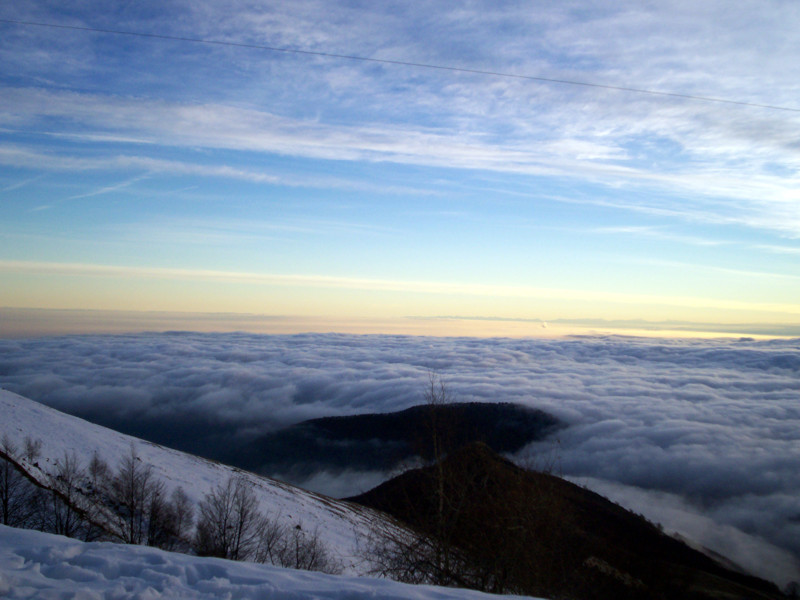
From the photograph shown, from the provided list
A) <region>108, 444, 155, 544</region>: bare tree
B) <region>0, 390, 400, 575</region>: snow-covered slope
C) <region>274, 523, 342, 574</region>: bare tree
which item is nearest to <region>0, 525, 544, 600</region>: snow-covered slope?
<region>274, 523, 342, 574</region>: bare tree

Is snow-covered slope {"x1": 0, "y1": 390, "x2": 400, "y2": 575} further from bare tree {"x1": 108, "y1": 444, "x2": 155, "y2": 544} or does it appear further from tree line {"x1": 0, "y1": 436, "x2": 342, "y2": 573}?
bare tree {"x1": 108, "y1": 444, "x2": 155, "y2": 544}

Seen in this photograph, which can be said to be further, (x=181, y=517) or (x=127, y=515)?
(x=181, y=517)

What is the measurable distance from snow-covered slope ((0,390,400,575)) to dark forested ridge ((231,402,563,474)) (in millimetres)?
79601

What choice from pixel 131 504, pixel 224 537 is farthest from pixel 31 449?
pixel 224 537

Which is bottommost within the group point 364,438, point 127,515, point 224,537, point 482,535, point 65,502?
point 364,438

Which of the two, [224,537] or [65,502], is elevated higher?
[65,502]

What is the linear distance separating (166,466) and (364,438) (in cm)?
11466

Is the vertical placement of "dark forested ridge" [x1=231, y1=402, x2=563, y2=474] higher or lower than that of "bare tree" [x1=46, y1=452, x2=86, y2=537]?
lower

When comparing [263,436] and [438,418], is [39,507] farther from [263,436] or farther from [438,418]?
[263,436]

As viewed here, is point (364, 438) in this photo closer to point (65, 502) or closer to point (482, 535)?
point (65, 502)

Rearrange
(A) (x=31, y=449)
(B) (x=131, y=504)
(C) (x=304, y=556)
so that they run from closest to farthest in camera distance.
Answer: (C) (x=304, y=556), (B) (x=131, y=504), (A) (x=31, y=449)

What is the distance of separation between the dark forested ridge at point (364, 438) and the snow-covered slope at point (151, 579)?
140m

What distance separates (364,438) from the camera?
169 meters

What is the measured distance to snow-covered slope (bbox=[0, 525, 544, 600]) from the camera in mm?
6758
